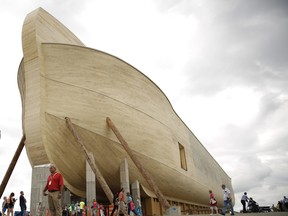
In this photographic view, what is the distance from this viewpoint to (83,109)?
11.6m

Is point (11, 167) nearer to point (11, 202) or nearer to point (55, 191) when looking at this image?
point (11, 202)

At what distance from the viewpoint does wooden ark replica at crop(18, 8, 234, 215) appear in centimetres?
1070

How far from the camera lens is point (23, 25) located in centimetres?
1130

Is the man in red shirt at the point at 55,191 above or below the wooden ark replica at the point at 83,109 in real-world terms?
below

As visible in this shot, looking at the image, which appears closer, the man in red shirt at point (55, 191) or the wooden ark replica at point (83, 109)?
the man in red shirt at point (55, 191)

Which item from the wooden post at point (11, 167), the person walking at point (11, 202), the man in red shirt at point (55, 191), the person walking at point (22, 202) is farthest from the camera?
the wooden post at point (11, 167)

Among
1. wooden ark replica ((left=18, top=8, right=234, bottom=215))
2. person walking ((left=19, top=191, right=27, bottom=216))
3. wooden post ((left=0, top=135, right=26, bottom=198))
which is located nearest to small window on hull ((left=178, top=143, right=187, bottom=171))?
wooden ark replica ((left=18, top=8, right=234, bottom=215))

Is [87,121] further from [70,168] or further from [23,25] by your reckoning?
[23,25]

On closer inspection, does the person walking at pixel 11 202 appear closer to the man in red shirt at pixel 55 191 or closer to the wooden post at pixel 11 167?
the wooden post at pixel 11 167

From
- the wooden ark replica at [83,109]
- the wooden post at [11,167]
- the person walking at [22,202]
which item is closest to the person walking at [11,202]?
the person walking at [22,202]

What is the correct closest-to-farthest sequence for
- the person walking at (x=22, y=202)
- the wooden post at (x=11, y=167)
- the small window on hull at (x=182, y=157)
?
A: the person walking at (x=22, y=202) → the wooden post at (x=11, y=167) → the small window on hull at (x=182, y=157)

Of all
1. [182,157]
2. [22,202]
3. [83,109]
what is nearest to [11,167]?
[22,202]

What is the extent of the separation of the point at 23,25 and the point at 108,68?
4030mm

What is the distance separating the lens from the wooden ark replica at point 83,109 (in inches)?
421
